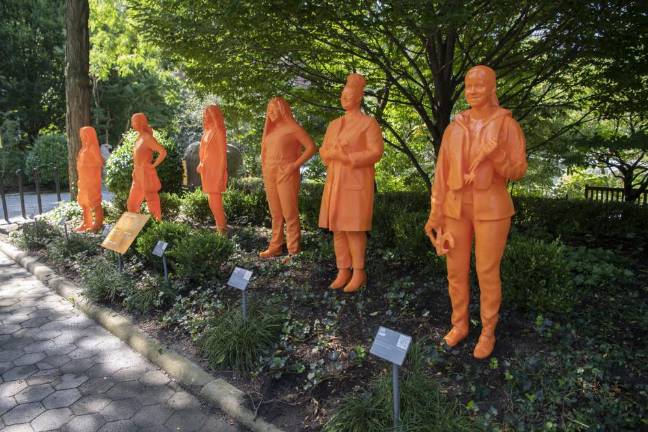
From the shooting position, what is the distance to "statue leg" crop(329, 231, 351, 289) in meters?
4.43

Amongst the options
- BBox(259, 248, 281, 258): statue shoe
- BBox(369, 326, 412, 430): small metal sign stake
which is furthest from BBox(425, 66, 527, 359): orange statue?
BBox(259, 248, 281, 258): statue shoe

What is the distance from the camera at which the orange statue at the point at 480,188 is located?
291cm

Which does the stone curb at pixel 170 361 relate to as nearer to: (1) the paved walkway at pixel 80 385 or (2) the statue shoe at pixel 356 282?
(1) the paved walkway at pixel 80 385

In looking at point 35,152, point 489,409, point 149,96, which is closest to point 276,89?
point 489,409

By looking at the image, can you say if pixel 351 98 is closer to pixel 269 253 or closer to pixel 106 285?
pixel 269 253

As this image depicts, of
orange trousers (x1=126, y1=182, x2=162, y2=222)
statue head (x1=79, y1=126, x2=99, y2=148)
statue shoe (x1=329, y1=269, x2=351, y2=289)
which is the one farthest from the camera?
statue head (x1=79, y1=126, x2=99, y2=148)

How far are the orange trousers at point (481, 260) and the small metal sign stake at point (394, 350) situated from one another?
896 mm

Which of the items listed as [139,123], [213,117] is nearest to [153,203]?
[139,123]

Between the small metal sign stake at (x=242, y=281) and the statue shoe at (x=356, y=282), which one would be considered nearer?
the small metal sign stake at (x=242, y=281)

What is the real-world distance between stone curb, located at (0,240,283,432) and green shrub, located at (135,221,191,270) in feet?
2.70

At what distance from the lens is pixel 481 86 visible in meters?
2.92

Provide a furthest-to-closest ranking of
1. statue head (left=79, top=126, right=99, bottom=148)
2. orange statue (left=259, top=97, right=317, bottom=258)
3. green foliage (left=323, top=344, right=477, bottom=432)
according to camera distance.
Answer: statue head (left=79, top=126, right=99, bottom=148), orange statue (left=259, top=97, right=317, bottom=258), green foliage (left=323, top=344, right=477, bottom=432)

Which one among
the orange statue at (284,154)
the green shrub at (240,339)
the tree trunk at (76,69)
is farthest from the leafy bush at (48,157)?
the green shrub at (240,339)

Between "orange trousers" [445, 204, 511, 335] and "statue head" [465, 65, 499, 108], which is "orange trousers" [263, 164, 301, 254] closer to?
"orange trousers" [445, 204, 511, 335]
